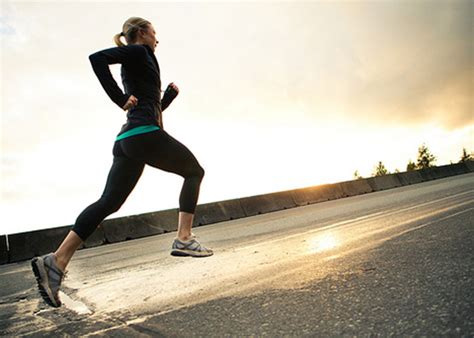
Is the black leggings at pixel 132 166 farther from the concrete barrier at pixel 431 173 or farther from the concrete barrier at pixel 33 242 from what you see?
the concrete barrier at pixel 431 173

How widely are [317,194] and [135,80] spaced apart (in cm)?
1527

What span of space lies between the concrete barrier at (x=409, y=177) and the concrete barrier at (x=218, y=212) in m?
10.9

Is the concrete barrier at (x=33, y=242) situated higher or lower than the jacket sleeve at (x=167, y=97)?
lower

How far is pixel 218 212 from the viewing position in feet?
47.6

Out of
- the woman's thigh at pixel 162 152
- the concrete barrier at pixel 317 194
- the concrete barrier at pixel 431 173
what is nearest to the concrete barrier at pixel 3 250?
the woman's thigh at pixel 162 152

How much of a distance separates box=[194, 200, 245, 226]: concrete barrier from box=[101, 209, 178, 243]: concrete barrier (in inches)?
31.9

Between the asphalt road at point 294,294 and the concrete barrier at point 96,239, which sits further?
the concrete barrier at point 96,239

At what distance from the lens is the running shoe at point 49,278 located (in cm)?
300

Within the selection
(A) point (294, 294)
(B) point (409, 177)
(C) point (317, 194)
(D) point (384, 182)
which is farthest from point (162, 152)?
(B) point (409, 177)

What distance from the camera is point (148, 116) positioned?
347 centimetres

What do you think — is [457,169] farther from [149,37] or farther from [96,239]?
[149,37]

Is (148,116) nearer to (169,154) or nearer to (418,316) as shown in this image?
(169,154)

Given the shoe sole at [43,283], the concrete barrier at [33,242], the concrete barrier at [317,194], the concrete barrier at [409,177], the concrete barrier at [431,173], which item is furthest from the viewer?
the concrete barrier at [431,173]

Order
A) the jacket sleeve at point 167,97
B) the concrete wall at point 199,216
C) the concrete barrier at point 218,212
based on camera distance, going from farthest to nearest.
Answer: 1. the concrete barrier at point 218,212
2. the concrete wall at point 199,216
3. the jacket sleeve at point 167,97
